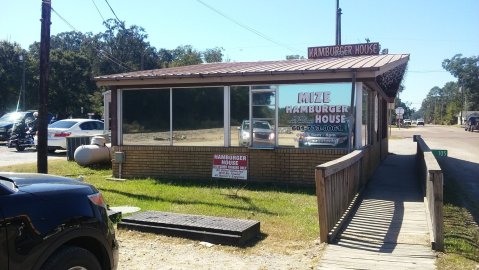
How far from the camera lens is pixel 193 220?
7277 millimetres

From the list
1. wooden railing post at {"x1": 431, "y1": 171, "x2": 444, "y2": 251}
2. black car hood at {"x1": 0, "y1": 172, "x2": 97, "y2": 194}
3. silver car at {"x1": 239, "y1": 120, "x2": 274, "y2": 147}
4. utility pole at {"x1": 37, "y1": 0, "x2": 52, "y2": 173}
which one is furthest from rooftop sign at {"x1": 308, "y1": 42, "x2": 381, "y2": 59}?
black car hood at {"x1": 0, "y1": 172, "x2": 97, "y2": 194}

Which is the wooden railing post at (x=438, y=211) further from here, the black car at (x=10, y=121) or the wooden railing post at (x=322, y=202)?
the black car at (x=10, y=121)

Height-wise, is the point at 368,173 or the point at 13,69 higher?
the point at 13,69

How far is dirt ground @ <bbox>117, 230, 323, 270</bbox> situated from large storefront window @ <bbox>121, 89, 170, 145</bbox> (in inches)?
257

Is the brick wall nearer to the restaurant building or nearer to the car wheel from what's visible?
the restaurant building

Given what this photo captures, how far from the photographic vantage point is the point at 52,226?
3461 millimetres

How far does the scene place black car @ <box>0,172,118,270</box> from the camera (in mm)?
3195

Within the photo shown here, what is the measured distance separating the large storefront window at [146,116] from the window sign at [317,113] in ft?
10.7

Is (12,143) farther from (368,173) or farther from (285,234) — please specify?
(285,234)

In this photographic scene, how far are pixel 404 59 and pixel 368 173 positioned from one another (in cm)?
327

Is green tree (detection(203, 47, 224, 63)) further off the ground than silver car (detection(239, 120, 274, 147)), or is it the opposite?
green tree (detection(203, 47, 224, 63))

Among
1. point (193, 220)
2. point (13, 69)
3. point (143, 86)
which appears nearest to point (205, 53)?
point (13, 69)

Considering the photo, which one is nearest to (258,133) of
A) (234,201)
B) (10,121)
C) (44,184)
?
(234,201)

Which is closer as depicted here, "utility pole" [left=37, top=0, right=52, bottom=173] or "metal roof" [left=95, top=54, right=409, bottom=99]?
"utility pole" [left=37, top=0, right=52, bottom=173]
